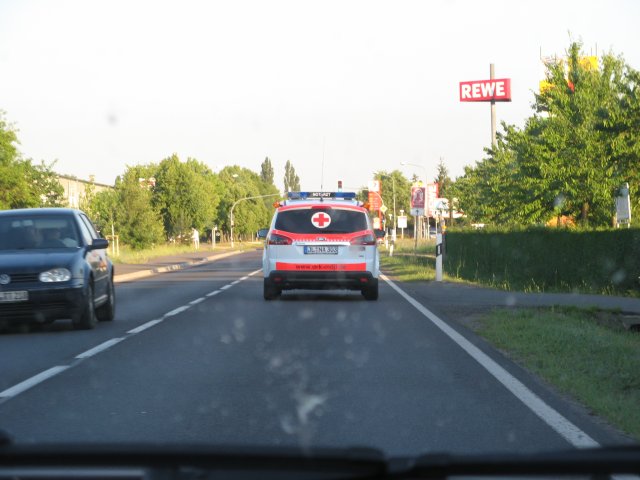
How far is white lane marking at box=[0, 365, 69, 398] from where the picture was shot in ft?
26.4

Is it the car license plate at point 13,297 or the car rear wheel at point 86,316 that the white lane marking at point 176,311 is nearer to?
the car rear wheel at point 86,316

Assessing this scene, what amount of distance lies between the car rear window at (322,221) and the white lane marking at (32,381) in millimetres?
9576

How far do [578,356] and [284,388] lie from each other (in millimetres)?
3575

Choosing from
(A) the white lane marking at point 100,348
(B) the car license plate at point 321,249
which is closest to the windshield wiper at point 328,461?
(A) the white lane marking at point 100,348

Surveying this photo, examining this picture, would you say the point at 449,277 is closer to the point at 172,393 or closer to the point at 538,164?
the point at 538,164

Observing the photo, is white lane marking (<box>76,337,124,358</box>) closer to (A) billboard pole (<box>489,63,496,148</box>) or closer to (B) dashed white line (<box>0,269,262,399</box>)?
(B) dashed white line (<box>0,269,262,399</box>)

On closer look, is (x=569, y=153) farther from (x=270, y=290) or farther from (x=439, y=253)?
(x=270, y=290)

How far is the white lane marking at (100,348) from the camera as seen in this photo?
1066 cm

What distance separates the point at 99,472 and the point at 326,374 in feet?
21.2

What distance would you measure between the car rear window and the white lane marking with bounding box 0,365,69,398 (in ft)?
31.4

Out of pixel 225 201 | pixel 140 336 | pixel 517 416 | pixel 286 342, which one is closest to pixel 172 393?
pixel 517 416

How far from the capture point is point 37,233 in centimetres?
1406

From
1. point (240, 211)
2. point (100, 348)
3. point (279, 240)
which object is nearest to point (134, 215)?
point (279, 240)

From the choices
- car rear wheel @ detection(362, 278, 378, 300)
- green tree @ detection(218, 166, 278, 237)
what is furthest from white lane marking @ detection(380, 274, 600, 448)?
green tree @ detection(218, 166, 278, 237)
